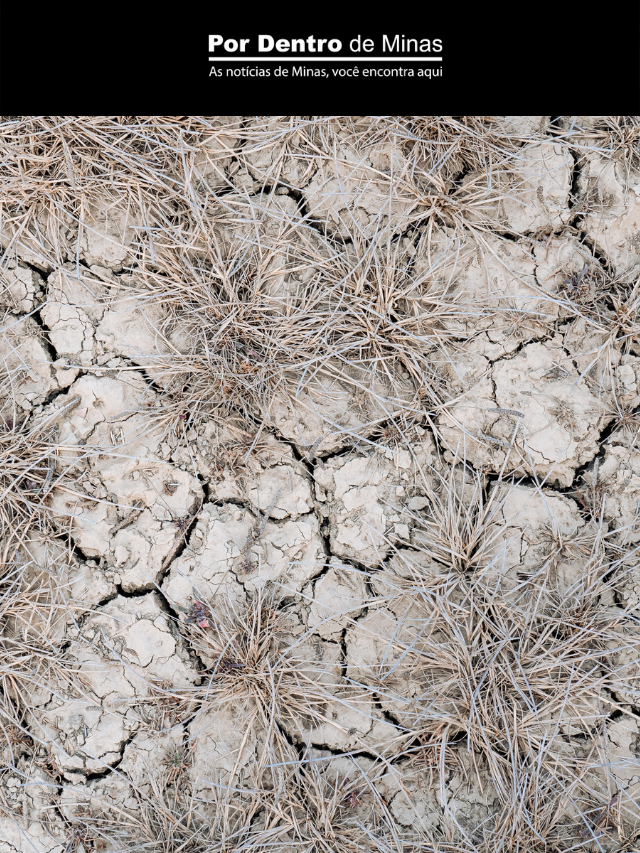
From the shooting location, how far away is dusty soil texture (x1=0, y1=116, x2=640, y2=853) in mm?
1854

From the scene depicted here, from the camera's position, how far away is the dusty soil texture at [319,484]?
6.08 ft

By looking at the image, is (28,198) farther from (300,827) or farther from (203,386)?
(300,827)

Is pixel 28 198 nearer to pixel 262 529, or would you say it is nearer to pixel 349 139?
pixel 349 139

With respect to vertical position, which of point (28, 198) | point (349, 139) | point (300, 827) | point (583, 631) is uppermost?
point (349, 139)

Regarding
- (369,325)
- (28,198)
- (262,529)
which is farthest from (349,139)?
(262,529)

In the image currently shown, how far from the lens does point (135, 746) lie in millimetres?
1890

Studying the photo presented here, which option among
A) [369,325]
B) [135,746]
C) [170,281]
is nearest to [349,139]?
[369,325]

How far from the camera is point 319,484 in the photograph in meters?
1.96

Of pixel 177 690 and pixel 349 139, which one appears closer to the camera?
pixel 177 690
